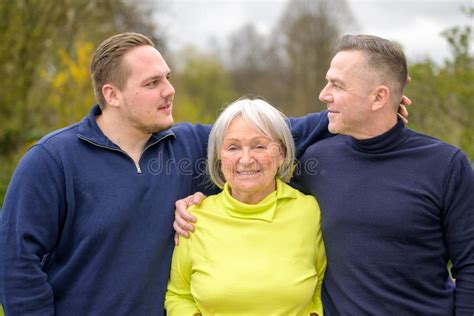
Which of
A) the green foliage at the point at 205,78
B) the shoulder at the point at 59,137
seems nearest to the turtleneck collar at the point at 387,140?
the shoulder at the point at 59,137

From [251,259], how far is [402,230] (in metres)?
0.75

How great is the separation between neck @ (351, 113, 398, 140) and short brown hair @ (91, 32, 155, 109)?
4.28 feet

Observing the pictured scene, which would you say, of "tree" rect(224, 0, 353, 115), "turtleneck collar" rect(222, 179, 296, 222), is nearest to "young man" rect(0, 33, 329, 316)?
"turtleneck collar" rect(222, 179, 296, 222)

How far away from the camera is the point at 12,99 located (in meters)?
11.2

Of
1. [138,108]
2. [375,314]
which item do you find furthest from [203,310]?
[138,108]

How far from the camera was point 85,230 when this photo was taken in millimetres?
3023

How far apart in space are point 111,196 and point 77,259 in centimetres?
36

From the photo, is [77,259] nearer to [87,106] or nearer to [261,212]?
[261,212]

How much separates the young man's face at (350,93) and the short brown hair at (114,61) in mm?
1093

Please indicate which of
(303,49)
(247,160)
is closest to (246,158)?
(247,160)

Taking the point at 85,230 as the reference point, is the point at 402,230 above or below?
below

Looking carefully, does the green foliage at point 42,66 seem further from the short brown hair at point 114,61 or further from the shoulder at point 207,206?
the shoulder at point 207,206

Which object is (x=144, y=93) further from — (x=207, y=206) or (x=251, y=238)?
(x=251, y=238)

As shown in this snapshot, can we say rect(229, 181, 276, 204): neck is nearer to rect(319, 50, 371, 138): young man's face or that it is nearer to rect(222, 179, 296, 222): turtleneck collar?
rect(222, 179, 296, 222): turtleneck collar
